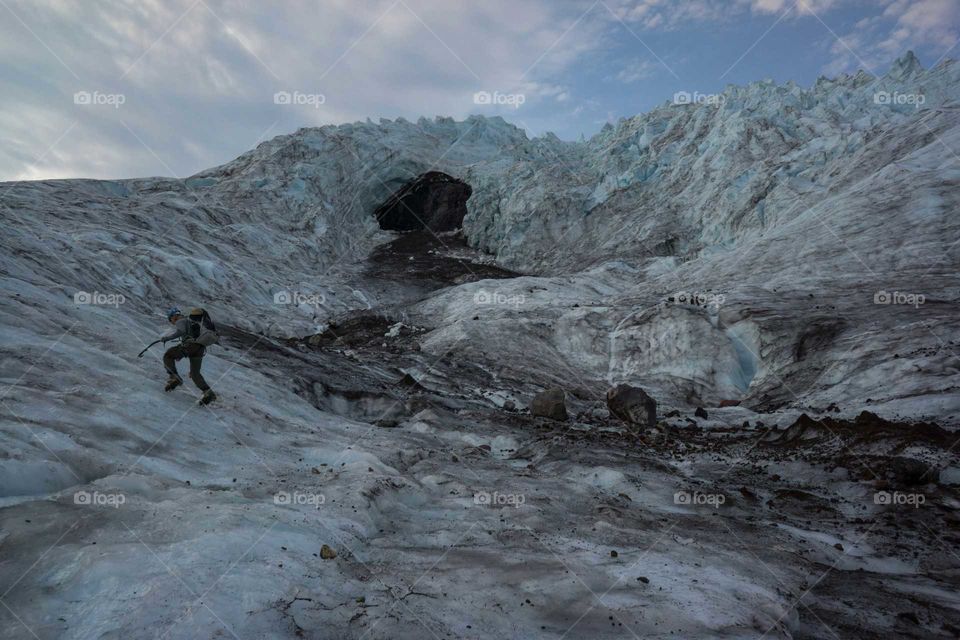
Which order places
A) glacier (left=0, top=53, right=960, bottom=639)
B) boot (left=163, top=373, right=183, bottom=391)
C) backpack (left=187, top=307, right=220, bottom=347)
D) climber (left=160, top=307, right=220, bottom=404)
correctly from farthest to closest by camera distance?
backpack (left=187, top=307, right=220, bottom=347), climber (left=160, top=307, right=220, bottom=404), boot (left=163, top=373, right=183, bottom=391), glacier (left=0, top=53, right=960, bottom=639)

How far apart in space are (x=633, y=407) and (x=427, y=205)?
4944 centimetres

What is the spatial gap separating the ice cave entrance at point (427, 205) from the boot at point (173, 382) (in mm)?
52206

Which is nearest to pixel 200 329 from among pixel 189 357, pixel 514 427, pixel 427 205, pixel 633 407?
pixel 189 357

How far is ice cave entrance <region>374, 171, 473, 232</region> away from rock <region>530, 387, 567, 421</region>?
4544 centimetres

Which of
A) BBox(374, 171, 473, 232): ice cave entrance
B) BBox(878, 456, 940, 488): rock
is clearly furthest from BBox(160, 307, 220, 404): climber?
BBox(374, 171, 473, 232): ice cave entrance

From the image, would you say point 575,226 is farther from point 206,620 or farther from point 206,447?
point 206,620

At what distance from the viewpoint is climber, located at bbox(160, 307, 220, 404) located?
1023 cm

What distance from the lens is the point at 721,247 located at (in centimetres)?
3719

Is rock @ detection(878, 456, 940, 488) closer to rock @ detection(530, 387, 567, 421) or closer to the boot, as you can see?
rock @ detection(530, 387, 567, 421)

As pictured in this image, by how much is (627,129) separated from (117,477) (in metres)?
62.6

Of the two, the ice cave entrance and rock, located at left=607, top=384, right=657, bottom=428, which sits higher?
the ice cave entrance

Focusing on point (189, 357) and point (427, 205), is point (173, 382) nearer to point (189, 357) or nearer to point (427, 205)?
point (189, 357)

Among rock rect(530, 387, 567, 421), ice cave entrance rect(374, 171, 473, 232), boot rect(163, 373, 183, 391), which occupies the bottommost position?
rock rect(530, 387, 567, 421)

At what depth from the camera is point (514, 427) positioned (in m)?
15.4
